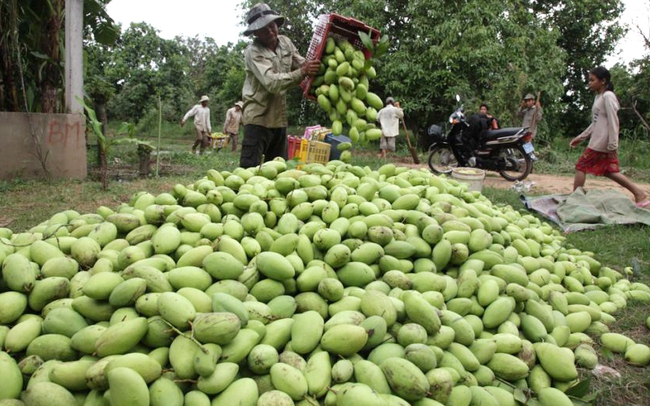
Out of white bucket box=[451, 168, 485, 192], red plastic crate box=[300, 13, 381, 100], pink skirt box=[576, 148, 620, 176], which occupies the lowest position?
white bucket box=[451, 168, 485, 192]

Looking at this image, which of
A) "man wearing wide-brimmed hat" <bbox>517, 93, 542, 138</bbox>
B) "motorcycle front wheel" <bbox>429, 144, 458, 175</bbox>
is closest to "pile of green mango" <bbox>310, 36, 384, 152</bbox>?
"motorcycle front wheel" <bbox>429, 144, 458, 175</bbox>

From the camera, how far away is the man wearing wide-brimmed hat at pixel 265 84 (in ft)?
12.3

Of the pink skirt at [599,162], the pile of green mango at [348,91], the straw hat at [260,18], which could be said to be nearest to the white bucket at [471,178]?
the pink skirt at [599,162]

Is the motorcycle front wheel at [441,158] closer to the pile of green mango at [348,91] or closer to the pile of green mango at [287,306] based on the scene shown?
the pile of green mango at [348,91]

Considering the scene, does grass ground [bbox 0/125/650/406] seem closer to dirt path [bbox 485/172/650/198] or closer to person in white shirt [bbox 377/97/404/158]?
dirt path [bbox 485/172/650/198]

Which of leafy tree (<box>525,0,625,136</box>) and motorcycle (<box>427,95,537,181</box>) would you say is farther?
leafy tree (<box>525,0,625,136</box>)

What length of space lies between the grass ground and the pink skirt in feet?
3.14

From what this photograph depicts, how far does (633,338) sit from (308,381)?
6.43 feet

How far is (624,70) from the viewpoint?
15.0 metres

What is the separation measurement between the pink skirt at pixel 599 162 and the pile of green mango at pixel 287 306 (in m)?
3.85

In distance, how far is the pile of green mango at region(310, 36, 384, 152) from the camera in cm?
306

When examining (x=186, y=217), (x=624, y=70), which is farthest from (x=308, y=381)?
(x=624, y=70)

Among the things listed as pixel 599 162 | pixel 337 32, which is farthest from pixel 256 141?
pixel 599 162

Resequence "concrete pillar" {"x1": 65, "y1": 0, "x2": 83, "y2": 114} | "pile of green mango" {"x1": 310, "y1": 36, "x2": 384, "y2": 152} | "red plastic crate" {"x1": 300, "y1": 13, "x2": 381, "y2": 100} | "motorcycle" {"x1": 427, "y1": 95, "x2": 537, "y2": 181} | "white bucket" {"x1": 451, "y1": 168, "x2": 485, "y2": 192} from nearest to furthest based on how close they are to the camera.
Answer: "pile of green mango" {"x1": 310, "y1": 36, "x2": 384, "y2": 152}
"red plastic crate" {"x1": 300, "y1": 13, "x2": 381, "y2": 100}
"white bucket" {"x1": 451, "y1": 168, "x2": 485, "y2": 192}
"concrete pillar" {"x1": 65, "y1": 0, "x2": 83, "y2": 114}
"motorcycle" {"x1": 427, "y1": 95, "x2": 537, "y2": 181}
